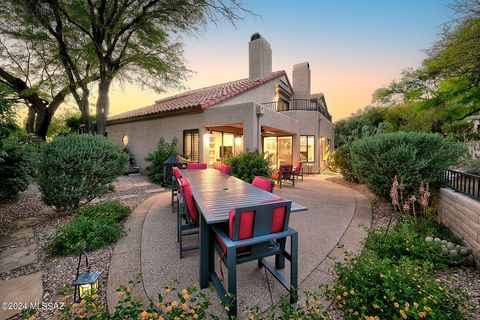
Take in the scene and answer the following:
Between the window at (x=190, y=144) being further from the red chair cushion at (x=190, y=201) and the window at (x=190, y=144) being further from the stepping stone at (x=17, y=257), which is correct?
the red chair cushion at (x=190, y=201)

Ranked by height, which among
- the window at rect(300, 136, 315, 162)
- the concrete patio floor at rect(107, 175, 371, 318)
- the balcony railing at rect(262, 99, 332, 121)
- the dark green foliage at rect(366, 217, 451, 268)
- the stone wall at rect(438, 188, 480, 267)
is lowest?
the concrete patio floor at rect(107, 175, 371, 318)

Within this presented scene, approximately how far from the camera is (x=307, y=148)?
48.0 feet

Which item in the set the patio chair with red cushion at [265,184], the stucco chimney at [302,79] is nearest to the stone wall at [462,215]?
the patio chair with red cushion at [265,184]

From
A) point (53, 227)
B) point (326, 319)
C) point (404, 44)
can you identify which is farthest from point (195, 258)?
point (404, 44)

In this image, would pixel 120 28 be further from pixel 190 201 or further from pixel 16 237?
pixel 190 201

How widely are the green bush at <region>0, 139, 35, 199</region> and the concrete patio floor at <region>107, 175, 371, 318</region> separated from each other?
4.05 metres

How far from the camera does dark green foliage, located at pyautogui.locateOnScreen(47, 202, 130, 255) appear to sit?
11.4ft

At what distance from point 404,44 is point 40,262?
16.4 m

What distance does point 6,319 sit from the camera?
2.17 m

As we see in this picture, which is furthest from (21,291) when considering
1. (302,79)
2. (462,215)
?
(302,79)

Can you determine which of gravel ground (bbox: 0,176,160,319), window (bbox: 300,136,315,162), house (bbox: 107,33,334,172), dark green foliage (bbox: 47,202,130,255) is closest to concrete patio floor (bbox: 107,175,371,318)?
gravel ground (bbox: 0,176,160,319)

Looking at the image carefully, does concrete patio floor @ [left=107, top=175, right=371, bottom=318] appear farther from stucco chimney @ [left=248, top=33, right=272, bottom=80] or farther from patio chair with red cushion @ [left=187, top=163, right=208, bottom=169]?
stucco chimney @ [left=248, top=33, right=272, bottom=80]

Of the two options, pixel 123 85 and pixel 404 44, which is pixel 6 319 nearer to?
pixel 123 85

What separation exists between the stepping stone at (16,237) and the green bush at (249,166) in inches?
249
